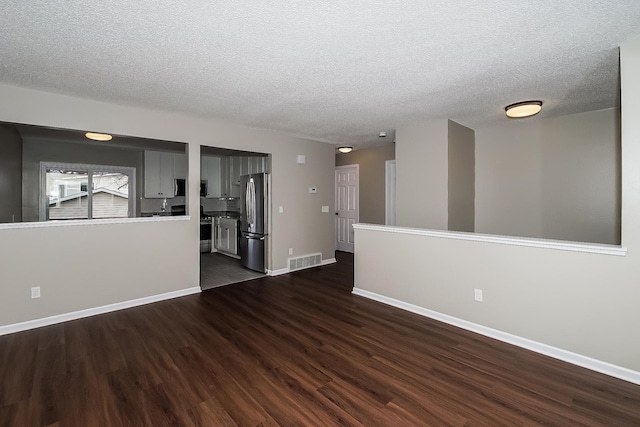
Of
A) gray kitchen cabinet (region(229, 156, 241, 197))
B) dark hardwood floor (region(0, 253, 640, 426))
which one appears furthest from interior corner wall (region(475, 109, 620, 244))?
gray kitchen cabinet (region(229, 156, 241, 197))

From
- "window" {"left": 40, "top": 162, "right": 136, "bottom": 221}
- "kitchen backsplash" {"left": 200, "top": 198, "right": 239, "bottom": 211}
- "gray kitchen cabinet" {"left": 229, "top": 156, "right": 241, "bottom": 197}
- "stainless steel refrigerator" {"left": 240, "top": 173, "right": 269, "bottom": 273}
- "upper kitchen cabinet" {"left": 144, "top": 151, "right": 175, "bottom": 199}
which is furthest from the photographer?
"kitchen backsplash" {"left": 200, "top": 198, "right": 239, "bottom": 211}

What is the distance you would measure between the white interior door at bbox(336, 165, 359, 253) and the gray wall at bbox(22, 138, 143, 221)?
4988mm

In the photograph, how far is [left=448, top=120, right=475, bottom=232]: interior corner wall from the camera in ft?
14.1

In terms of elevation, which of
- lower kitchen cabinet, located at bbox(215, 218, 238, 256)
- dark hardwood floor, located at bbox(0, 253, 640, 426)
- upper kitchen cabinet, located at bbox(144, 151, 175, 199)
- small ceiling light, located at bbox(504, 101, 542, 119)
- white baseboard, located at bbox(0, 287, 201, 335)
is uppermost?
small ceiling light, located at bbox(504, 101, 542, 119)

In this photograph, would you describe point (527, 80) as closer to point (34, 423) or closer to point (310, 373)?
point (310, 373)

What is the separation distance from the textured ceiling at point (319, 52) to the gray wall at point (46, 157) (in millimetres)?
3372

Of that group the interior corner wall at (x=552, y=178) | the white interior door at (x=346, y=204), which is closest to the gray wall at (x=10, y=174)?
the white interior door at (x=346, y=204)

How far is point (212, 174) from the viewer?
729cm

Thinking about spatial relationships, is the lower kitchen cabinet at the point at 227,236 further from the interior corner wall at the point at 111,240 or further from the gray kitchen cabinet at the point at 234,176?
the interior corner wall at the point at 111,240

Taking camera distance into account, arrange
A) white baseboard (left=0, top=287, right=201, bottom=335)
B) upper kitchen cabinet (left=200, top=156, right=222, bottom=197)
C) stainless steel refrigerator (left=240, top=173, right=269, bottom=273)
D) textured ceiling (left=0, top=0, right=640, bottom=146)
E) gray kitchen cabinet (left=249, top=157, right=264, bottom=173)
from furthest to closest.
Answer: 1. upper kitchen cabinet (left=200, top=156, right=222, bottom=197)
2. gray kitchen cabinet (left=249, top=157, right=264, bottom=173)
3. stainless steel refrigerator (left=240, top=173, right=269, bottom=273)
4. white baseboard (left=0, top=287, right=201, bottom=335)
5. textured ceiling (left=0, top=0, right=640, bottom=146)

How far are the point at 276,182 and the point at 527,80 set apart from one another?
3703 mm

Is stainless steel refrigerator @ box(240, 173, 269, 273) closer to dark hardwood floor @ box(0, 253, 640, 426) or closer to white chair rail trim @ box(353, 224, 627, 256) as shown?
dark hardwood floor @ box(0, 253, 640, 426)

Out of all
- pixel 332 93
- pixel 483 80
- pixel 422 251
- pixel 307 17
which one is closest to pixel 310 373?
pixel 422 251

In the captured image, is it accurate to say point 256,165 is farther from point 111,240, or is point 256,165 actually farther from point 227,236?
point 111,240
